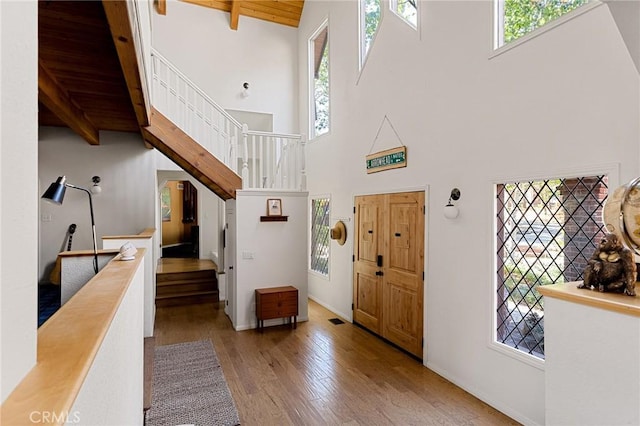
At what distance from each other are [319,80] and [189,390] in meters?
5.66

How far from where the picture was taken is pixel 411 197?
13.3 ft

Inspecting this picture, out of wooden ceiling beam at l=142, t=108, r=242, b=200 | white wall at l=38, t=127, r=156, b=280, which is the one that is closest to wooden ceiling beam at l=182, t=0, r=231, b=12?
white wall at l=38, t=127, r=156, b=280

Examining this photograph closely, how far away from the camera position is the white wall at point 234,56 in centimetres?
661

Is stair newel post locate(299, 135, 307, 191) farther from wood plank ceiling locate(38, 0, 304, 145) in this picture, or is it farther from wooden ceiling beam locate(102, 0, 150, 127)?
wooden ceiling beam locate(102, 0, 150, 127)

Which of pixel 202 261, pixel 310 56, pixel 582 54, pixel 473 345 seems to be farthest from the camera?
pixel 202 261

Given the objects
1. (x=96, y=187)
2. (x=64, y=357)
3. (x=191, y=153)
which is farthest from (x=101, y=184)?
(x=64, y=357)

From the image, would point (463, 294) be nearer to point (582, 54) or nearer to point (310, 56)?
point (582, 54)

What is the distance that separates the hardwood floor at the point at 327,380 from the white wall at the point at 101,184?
6.70ft

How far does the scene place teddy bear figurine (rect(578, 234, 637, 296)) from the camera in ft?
5.73

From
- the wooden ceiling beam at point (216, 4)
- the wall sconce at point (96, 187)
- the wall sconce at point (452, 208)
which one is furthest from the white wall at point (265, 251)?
the wooden ceiling beam at point (216, 4)

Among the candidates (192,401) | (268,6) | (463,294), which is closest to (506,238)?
(463,294)

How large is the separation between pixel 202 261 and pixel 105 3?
691 centimetres

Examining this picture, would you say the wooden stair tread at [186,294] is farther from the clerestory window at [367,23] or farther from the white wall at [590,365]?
the white wall at [590,365]

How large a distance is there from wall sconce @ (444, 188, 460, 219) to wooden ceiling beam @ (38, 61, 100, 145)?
12.7 feet
